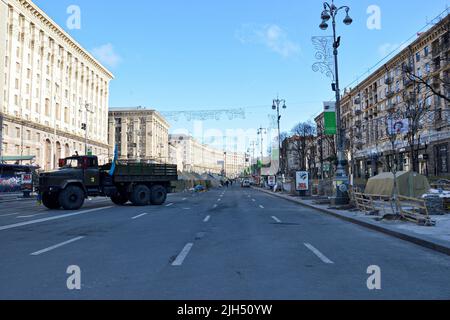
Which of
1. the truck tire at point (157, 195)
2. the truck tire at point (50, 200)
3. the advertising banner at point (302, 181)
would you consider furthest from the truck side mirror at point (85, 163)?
the advertising banner at point (302, 181)

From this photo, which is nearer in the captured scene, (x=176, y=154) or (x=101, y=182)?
(x=101, y=182)

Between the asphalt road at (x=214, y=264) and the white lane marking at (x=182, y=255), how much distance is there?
0.02 metres

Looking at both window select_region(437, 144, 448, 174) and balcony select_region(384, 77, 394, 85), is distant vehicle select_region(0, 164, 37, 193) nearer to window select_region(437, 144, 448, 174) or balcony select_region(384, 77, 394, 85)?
window select_region(437, 144, 448, 174)

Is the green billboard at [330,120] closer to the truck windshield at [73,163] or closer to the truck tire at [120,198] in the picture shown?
the truck tire at [120,198]

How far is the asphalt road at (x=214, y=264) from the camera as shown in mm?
5168

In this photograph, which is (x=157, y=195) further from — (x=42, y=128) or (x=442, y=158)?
(x=42, y=128)

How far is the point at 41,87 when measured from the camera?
63.8 metres

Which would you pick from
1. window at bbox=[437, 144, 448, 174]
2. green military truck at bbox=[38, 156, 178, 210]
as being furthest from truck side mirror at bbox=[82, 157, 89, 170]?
window at bbox=[437, 144, 448, 174]

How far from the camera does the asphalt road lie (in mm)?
5168

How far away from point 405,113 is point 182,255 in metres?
33.5

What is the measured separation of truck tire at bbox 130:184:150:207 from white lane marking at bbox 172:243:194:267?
14058 mm

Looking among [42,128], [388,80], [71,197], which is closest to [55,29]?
[42,128]

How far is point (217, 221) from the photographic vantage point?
14.2 m
